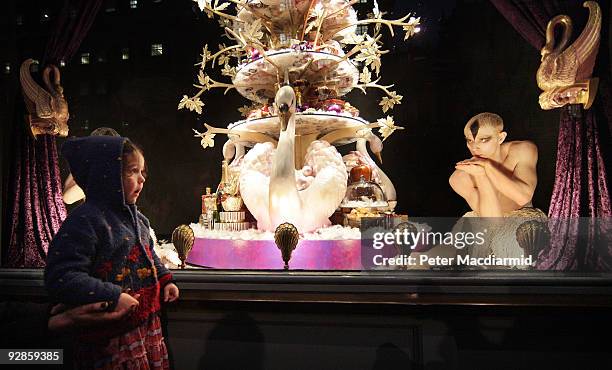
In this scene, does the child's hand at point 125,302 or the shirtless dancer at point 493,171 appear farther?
the shirtless dancer at point 493,171

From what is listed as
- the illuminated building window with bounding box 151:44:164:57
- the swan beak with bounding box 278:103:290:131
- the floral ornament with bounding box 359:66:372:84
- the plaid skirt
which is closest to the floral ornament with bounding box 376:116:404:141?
the floral ornament with bounding box 359:66:372:84

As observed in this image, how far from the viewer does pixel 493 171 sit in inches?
104

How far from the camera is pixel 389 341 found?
1557 mm

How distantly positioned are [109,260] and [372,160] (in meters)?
2.16

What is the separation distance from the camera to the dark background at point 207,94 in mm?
2562

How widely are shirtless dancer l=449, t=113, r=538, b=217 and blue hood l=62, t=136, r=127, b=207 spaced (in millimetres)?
2060

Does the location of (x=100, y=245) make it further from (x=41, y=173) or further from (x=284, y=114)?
(x=41, y=173)

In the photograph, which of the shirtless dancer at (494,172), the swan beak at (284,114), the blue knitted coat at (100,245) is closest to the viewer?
the blue knitted coat at (100,245)

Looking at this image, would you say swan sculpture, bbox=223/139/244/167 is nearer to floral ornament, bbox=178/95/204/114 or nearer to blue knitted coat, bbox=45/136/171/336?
floral ornament, bbox=178/95/204/114

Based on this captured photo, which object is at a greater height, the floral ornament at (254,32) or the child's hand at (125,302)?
the floral ornament at (254,32)

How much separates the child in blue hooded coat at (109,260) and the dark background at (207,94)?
158 centimetres

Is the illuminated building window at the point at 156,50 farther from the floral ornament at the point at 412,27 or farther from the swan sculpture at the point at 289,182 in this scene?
the floral ornament at the point at 412,27

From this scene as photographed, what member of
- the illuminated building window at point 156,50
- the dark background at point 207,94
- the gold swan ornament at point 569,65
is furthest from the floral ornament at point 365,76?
the illuminated building window at point 156,50

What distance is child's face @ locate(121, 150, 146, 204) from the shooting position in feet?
3.46
